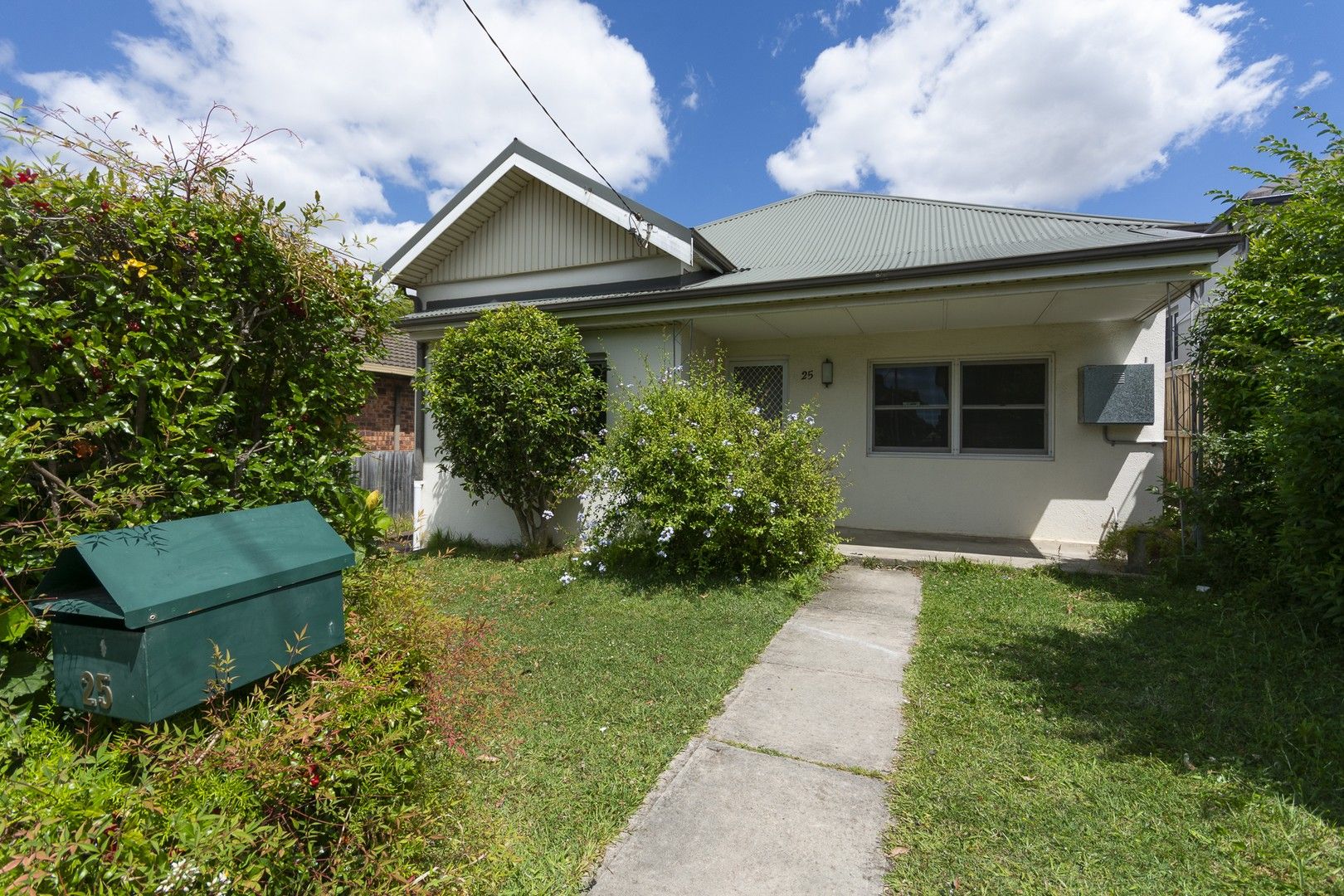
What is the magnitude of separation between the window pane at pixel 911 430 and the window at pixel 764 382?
54.6 inches

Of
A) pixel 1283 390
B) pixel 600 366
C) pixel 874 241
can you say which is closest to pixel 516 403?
pixel 600 366

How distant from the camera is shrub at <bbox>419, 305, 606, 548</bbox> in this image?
21.9ft

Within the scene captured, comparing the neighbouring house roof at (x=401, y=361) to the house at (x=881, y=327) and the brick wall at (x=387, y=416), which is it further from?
the house at (x=881, y=327)

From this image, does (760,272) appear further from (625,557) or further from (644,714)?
(644,714)

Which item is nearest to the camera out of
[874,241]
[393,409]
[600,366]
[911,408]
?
[600,366]

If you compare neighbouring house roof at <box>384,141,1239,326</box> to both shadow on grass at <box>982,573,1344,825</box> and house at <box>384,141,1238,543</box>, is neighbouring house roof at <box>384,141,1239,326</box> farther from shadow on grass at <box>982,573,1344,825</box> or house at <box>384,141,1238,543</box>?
shadow on grass at <box>982,573,1344,825</box>

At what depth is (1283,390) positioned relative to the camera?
13.1 feet

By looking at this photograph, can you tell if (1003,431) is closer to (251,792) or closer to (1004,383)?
(1004,383)

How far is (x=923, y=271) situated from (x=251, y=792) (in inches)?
238

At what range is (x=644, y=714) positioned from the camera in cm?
318

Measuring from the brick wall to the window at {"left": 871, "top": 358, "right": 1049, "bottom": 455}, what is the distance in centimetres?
1024

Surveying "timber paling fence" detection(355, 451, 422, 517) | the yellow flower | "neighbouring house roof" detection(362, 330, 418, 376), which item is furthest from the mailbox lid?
"neighbouring house roof" detection(362, 330, 418, 376)

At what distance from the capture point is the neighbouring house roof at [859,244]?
5.51 m

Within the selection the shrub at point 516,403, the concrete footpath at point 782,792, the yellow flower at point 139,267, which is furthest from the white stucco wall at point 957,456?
the yellow flower at point 139,267
